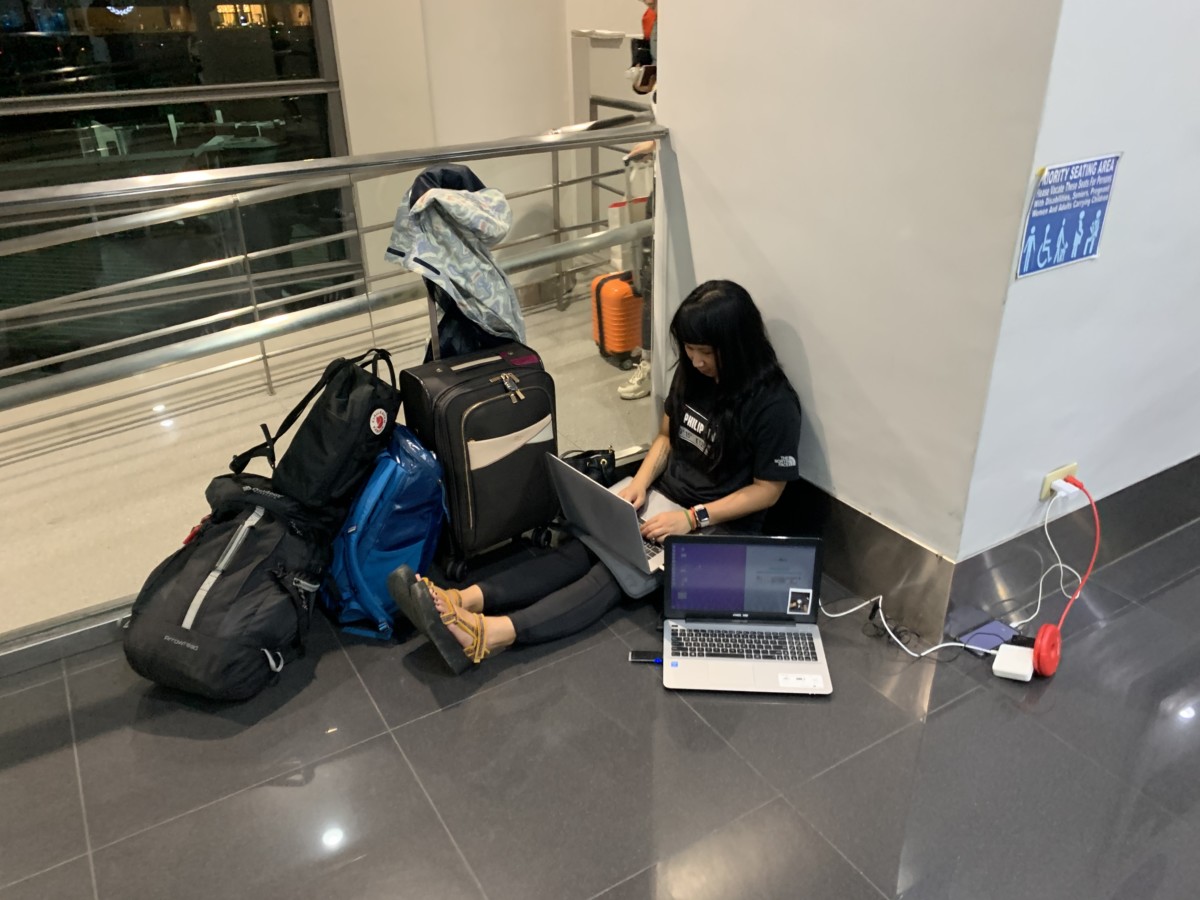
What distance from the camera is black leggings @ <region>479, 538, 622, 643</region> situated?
75.9 inches

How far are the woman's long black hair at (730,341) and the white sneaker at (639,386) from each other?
0.82m

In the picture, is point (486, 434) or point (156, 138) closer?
point (486, 434)

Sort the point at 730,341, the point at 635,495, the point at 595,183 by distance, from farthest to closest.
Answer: the point at 595,183 → the point at 635,495 → the point at 730,341

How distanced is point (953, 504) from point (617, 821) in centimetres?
90

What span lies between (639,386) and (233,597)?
4.84 feet

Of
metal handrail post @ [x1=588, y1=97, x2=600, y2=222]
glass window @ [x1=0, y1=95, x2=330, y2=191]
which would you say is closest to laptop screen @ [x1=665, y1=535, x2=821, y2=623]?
metal handrail post @ [x1=588, y1=97, x2=600, y2=222]

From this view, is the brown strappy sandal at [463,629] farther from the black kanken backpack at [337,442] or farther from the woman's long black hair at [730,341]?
the woman's long black hair at [730,341]

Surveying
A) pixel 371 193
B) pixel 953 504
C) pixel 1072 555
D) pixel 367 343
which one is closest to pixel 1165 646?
pixel 1072 555

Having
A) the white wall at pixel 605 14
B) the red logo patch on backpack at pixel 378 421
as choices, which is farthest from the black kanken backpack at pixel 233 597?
the white wall at pixel 605 14

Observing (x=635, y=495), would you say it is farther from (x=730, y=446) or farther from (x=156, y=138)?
(x=156, y=138)

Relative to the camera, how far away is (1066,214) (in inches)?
60.3

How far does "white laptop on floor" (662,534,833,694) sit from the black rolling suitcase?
44 centimetres

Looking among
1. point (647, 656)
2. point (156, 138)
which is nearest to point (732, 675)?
point (647, 656)

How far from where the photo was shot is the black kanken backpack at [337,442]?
1899mm
